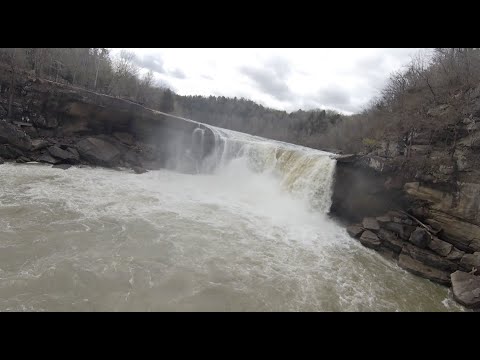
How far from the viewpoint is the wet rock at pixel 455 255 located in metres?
10.3

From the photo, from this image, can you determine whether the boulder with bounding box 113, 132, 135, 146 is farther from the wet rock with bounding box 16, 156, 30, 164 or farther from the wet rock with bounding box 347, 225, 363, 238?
the wet rock with bounding box 347, 225, 363, 238

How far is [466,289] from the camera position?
8789 millimetres

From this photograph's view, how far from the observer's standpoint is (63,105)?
18.7 m

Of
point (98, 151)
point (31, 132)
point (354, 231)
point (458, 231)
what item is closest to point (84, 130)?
point (98, 151)

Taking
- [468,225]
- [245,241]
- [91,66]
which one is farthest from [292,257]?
[91,66]

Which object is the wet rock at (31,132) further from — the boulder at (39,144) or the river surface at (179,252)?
the river surface at (179,252)

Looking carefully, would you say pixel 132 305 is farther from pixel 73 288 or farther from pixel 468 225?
pixel 468 225

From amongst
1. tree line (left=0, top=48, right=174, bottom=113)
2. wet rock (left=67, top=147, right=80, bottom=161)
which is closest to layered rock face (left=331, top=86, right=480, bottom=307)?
wet rock (left=67, top=147, right=80, bottom=161)

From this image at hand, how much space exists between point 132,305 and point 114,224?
4246mm

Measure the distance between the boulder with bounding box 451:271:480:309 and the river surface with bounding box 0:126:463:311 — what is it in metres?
0.32

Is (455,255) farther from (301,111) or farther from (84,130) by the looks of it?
(301,111)

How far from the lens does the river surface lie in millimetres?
6504

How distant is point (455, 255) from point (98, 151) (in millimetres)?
19259

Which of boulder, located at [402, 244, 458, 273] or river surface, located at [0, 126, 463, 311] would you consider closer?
river surface, located at [0, 126, 463, 311]
